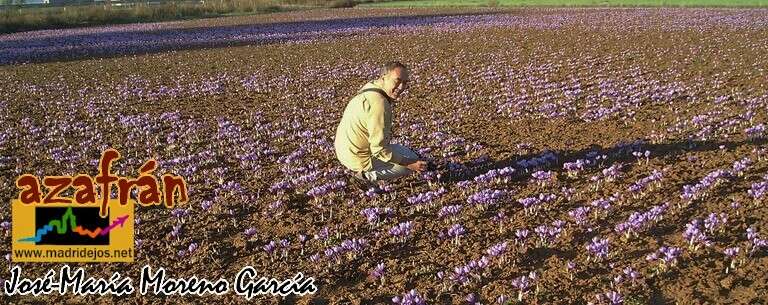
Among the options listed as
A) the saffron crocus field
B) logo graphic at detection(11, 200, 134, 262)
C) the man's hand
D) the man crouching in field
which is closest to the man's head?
the man crouching in field

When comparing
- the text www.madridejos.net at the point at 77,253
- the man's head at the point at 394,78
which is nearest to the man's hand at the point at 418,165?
the man's head at the point at 394,78

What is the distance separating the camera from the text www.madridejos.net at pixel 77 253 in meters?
8.22

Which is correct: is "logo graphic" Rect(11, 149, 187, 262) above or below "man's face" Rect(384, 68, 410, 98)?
below

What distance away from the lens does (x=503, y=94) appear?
17453 mm

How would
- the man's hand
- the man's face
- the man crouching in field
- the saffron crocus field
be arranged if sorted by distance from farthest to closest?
the man's hand < the man crouching in field < the man's face < the saffron crocus field

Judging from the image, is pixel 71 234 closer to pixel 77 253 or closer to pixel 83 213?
pixel 77 253

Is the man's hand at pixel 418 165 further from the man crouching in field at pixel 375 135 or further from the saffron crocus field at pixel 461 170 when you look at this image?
the saffron crocus field at pixel 461 170

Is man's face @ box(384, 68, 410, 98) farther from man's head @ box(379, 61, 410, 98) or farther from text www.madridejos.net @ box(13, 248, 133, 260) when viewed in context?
text www.madridejos.net @ box(13, 248, 133, 260)

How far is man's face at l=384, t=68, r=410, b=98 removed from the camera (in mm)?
8938

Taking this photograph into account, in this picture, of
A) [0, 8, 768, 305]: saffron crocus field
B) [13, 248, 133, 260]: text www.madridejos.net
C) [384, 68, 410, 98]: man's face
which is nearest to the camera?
[0, 8, 768, 305]: saffron crocus field

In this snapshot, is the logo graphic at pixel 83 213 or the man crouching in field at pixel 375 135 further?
the man crouching in field at pixel 375 135

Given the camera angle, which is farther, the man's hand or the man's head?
the man's hand

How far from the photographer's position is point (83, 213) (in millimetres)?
9062

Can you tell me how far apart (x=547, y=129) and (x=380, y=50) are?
17.3 m
